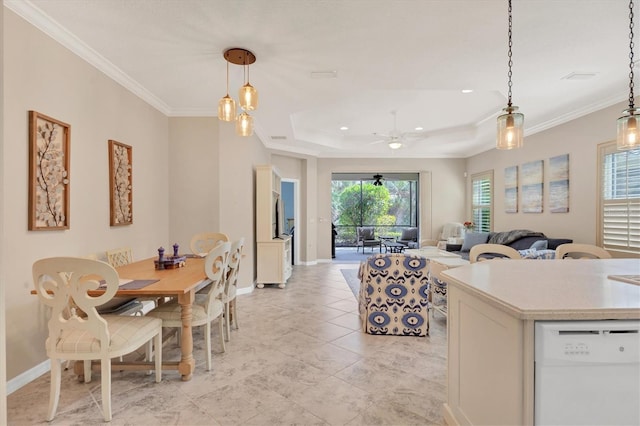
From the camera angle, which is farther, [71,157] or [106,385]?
[71,157]

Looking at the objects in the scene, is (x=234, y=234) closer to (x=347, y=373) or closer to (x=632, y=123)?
(x=347, y=373)

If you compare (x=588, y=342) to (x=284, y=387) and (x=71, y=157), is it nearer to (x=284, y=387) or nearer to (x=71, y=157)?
(x=284, y=387)

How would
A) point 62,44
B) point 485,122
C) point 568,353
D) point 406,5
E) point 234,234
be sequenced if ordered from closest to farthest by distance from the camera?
1. point 568,353
2. point 406,5
3. point 62,44
4. point 234,234
5. point 485,122

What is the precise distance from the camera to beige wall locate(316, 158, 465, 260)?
8.00 m

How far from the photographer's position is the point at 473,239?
648 centimetres

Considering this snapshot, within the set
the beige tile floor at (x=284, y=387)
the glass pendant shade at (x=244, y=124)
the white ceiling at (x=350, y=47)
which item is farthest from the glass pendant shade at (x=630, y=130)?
the glass pendant shade at (x=244, y=124)

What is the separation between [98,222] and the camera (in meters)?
3.19

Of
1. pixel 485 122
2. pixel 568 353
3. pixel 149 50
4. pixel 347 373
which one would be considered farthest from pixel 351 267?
pixel 568 353

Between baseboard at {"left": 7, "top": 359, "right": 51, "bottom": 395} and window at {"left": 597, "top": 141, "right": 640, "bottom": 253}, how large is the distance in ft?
20.2

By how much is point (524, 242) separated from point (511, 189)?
1412mm

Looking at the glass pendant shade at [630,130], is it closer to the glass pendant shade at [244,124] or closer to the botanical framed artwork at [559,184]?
the glass pendant shade at [244,124]

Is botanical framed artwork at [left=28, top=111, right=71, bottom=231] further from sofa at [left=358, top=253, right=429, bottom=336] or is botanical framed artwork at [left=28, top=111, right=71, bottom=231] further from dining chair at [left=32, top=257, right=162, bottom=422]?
sofa at [left=358, top=253, right=429, bottom=336]

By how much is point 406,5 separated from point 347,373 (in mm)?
2772

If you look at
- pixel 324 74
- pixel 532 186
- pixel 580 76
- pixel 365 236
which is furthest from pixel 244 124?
pixel 365 236
